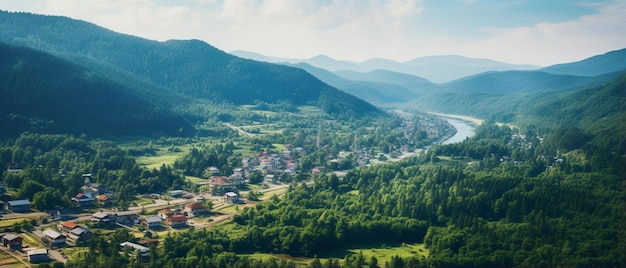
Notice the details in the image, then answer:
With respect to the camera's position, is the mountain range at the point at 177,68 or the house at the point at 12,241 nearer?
the house at the point at 12,241

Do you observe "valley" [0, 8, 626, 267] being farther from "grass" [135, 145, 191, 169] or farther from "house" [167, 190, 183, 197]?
"house" [167, 190, 183, 197]

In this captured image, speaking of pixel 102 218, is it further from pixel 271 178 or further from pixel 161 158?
pixel 161 158

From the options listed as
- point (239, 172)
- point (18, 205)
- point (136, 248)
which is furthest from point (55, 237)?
point (239, 172)

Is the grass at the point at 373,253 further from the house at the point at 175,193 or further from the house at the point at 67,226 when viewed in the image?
the house at the point at 175,193

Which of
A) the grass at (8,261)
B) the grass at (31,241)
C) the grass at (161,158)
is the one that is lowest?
the grass at (8,261)

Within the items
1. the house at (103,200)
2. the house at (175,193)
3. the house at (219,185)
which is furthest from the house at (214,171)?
the house at (103,200)

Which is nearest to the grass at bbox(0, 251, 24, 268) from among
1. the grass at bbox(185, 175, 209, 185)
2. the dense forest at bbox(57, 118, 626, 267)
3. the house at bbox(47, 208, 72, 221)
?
the dense forest at bbox(57, 118, 626, 267)
